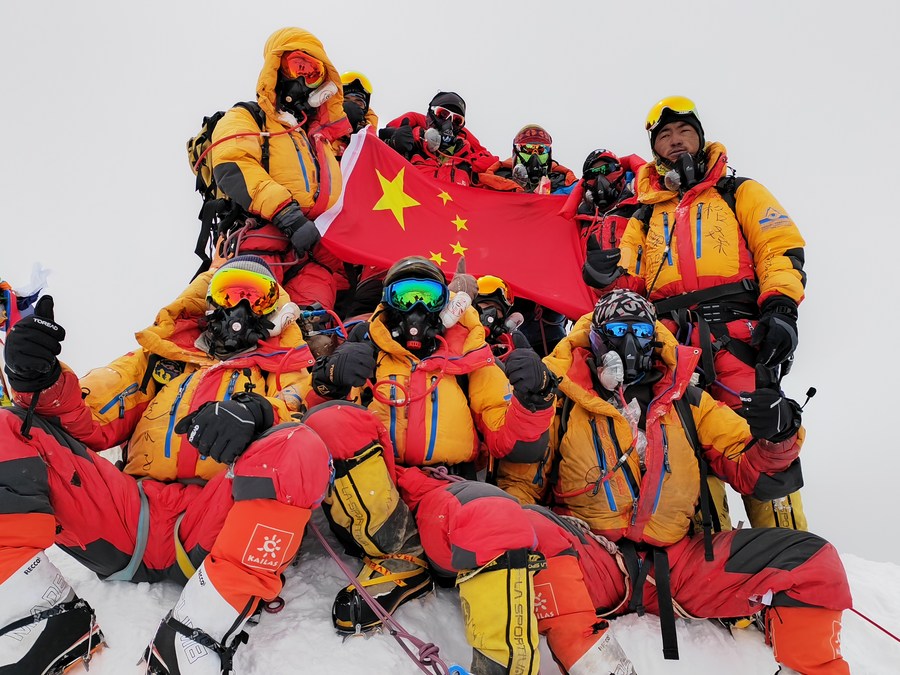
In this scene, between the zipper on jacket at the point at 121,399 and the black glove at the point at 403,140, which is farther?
the black glove at the point at 403,140

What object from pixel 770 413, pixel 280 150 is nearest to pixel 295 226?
pixel 280 150

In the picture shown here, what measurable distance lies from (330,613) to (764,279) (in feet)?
11.0

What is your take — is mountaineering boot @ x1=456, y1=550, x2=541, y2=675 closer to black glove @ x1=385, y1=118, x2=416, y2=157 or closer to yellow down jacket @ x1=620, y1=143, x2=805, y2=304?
yellow down jacket @ x1=620, y1=143, x2=805, y2=304

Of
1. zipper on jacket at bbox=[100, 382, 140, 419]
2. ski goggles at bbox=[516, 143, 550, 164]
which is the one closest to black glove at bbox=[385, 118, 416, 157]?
ski goggles at bbox=[516, 143, 550, 164]

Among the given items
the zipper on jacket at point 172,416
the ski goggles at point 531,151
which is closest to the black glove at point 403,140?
the ski goggles at point 531,151

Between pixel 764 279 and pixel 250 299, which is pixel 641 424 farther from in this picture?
pixel 250 299

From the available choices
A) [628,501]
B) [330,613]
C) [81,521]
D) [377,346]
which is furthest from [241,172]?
[628,501]

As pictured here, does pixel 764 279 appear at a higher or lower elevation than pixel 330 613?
higher

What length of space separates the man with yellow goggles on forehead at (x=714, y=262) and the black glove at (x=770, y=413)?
903 millimetres

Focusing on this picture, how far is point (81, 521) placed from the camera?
8.38 ft

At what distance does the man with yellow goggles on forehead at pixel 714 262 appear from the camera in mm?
3947

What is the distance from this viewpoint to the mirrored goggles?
3542mm

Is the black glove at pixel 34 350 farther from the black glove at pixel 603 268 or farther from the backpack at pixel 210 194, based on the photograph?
the black glove at pixel 603 268

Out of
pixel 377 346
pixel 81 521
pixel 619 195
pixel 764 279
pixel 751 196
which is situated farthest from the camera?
pixel 619 195
